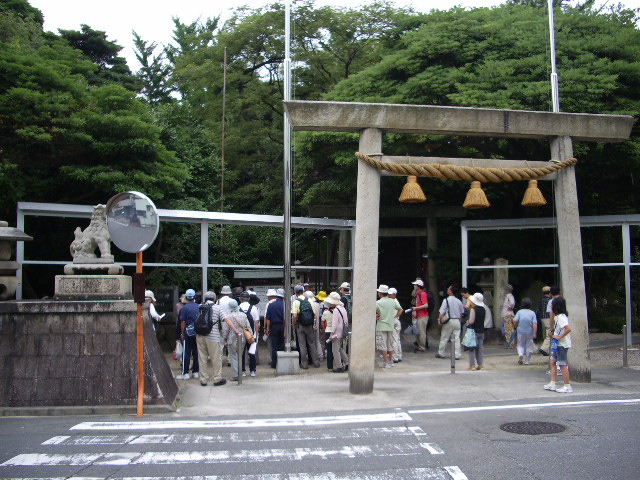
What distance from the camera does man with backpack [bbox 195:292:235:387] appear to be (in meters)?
12.3

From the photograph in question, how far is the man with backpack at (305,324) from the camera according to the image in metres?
14.2

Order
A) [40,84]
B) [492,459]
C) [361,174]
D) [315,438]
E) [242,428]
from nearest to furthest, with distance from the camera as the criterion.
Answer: [492,459] → [315,438] → [242,428] → [361,174] → [40,84]

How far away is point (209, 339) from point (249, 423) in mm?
3398

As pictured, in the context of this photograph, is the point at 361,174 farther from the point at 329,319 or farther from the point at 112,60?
the point at 112,60

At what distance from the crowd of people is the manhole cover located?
9.23 feet

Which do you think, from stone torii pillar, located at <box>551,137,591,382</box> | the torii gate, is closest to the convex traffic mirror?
the torii gate

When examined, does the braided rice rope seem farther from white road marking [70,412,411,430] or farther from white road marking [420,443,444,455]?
white road marking [420,443,444,455]

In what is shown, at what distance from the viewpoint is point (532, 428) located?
8.42 meters

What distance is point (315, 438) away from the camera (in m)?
8.21

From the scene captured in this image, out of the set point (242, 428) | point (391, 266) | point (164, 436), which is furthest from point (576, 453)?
point (391, 266)

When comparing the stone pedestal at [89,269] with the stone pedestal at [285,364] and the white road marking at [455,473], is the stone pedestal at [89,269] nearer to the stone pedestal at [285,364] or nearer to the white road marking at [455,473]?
the stone pedestal at [285,364]

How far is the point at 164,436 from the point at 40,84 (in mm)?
13204

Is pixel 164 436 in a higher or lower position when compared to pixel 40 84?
lower

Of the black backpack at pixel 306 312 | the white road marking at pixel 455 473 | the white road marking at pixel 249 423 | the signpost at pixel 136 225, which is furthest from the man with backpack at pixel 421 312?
the white road marking at pixel 455 473
